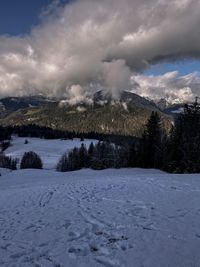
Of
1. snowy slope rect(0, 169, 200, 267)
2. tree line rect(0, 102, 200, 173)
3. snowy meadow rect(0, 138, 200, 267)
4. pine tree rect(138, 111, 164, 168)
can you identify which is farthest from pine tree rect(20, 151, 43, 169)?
snowy slope rect(0, 169, 200, 267)

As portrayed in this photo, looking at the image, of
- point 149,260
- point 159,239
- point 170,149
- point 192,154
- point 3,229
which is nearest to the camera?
point 149,260

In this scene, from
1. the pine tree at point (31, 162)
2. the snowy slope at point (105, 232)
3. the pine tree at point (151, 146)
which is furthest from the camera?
the pine tree at point (31, 162)

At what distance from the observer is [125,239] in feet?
32.7

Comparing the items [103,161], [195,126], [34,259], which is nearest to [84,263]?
[34,259]

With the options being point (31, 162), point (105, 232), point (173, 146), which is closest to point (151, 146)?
point (173, 146)

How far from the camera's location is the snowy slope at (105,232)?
27.9ft

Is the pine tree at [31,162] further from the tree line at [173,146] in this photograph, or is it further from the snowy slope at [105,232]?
the snowy slope at [105,232]

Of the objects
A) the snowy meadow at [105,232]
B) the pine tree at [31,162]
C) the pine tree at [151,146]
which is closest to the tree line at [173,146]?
the pine tree at [151,146]

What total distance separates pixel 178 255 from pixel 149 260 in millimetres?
853

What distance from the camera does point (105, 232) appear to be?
10.8 m

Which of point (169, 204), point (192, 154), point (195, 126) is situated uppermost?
point (195, 126)

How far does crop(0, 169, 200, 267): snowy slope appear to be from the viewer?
852cm

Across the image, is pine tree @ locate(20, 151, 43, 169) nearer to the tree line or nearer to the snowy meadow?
the tree line

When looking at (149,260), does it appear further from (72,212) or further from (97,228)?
(72,212)
